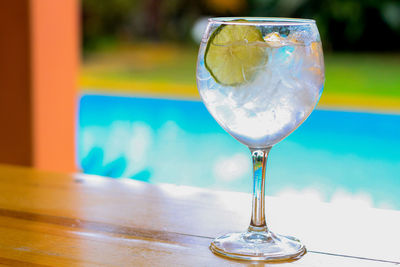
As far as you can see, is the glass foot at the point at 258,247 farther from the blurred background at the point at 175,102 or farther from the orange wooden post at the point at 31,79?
the orange wooden post at the point at 31,79

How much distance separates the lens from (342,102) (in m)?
6.26

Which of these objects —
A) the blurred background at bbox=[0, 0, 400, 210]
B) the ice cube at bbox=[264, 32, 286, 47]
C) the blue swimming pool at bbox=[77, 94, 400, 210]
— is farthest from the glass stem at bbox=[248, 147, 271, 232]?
the blue swimming pool at bbox=[77, 94, 400, 210]

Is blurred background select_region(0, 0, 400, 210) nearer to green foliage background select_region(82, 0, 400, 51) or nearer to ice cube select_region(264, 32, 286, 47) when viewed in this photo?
green foliage background select_region(82, 0, 400, 51)

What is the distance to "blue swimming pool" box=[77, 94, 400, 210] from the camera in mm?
3627

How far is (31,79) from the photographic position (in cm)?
241

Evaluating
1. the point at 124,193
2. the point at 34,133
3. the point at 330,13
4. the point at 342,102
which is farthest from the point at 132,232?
the point at 330,13

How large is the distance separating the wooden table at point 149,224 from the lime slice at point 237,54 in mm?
165

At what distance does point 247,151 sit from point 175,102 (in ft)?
5.34

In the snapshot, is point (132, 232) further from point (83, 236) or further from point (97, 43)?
point (97, 43)

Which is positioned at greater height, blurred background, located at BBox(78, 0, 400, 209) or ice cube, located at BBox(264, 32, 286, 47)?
ice cube, located at BBox(264, 32, 286, 47)

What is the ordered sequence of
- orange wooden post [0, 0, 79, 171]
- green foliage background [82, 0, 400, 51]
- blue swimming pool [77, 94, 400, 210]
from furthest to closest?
1. green foliage background [82, 0, 400, 51]
2. blue swimming pool [77, 94, 400, 210]
3. orange wooden post [0, 0, 79, 171]

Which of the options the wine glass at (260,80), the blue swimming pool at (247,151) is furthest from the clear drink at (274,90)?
the blue swimming pool at (247,151)

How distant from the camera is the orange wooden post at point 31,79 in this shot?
2375 mm

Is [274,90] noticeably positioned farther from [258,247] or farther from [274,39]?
[258,247]
